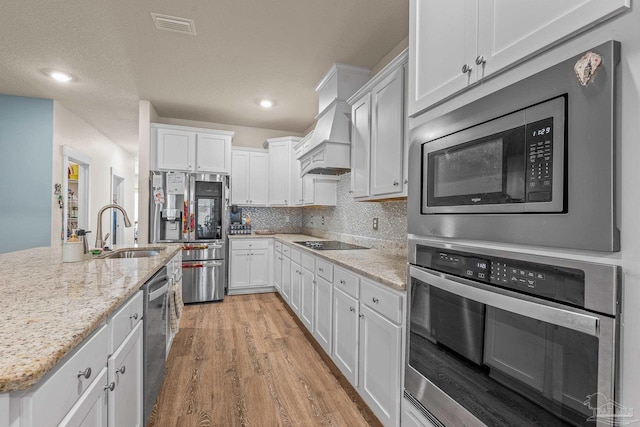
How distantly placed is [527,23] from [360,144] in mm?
1780

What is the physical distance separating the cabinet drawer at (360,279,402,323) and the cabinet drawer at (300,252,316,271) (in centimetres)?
101

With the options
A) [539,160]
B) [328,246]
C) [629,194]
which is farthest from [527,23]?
[328,246]

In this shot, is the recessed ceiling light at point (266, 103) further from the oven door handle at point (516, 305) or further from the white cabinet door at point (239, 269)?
the oven door handle at point (516, 305)

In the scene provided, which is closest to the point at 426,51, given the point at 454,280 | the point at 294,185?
the point at 454,280

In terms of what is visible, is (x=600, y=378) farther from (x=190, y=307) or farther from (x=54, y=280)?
(x=190, y=307)

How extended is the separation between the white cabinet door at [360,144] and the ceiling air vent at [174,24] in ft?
4.82

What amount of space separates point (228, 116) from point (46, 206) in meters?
2.65

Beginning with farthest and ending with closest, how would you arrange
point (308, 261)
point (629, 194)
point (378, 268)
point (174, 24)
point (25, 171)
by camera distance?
point (25, 171) → point (308, 261) → point (174, 24) → point (378, 268) → point (629, 194)

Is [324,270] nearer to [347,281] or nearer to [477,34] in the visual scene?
[347,281]

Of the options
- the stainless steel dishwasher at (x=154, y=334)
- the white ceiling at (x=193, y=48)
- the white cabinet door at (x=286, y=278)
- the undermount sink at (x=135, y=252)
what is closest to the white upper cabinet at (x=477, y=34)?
the white ceiling at (x=193, y=48)

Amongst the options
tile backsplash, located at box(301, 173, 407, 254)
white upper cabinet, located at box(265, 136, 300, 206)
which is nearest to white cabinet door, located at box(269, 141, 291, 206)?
white upper cabinet, located at box(265, 136, 300, 206)

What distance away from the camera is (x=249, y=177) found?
4.89m

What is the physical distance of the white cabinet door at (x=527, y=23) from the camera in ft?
2.40

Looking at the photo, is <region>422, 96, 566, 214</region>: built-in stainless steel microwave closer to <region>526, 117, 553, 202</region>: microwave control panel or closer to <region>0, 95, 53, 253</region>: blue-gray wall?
<region>526, 117, 553, 202</region>: microwave control panel
